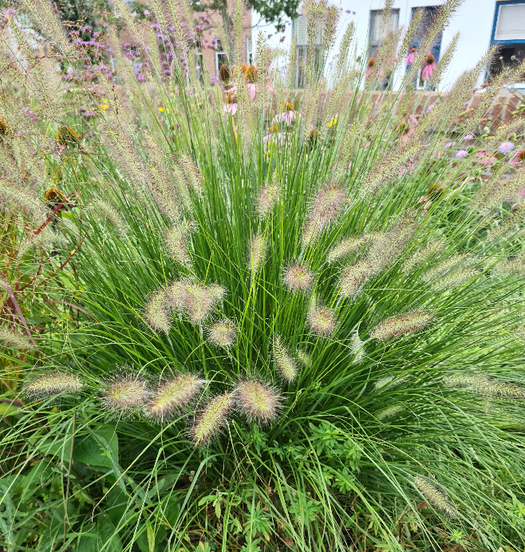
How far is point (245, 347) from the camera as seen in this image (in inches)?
50.9

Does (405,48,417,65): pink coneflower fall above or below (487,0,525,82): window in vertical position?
below

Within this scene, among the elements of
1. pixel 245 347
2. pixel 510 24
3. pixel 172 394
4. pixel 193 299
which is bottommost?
pixel 245 347

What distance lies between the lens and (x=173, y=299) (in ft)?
3.78

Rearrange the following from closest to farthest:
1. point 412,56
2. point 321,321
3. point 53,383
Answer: point 53,383 → point 321,321 → point 412,56

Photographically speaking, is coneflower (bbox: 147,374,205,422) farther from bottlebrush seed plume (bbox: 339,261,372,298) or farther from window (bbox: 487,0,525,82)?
window (bbox: 487,0,525,82)

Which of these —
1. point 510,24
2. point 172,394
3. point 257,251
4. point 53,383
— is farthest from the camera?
point 510,24

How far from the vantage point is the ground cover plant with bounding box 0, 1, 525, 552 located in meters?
1.17

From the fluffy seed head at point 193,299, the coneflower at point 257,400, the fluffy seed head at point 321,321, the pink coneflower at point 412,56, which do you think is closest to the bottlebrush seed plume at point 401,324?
the fluffy seed head at point 321,321

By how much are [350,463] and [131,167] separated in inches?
44.1

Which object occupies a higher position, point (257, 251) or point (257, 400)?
point (257, 251)

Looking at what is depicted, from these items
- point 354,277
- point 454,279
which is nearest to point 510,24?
point 454,279

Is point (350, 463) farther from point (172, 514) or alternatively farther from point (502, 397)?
point (502, 397)

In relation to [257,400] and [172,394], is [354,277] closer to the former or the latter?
[257,400]

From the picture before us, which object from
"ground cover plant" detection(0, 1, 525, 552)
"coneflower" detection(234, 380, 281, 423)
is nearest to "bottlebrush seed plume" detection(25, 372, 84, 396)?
"ground cover plant" detection(0, 1, 525, 552)
